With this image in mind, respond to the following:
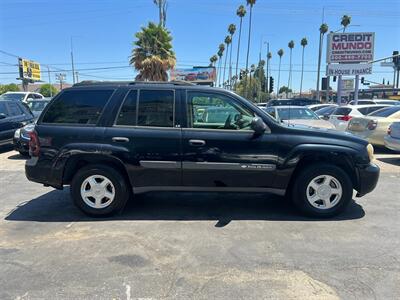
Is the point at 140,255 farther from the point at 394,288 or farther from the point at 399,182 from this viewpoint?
the point at 399,182

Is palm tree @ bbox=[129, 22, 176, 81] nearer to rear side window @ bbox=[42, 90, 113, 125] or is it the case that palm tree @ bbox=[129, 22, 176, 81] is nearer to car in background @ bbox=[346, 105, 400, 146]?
car in background @ bbox=[346, 105, 400, 146]

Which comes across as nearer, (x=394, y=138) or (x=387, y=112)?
(x=394, y=138)

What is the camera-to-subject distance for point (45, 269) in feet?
12.3

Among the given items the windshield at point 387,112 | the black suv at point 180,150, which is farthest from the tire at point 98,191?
the windshield at point 387,112

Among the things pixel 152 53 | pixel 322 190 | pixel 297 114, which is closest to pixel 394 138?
pixel 297 114

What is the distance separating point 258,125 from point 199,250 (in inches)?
69.4

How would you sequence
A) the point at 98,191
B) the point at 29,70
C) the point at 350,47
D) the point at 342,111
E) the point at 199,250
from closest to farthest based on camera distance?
1. the point at 199,250
2. the point at 98,191
3. the point at 342,111
4. the point at 350,47
5. the point at 29,70

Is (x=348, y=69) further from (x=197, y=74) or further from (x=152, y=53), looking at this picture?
(x=197, y=74)

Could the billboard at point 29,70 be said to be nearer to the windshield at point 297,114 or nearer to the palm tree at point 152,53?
the palm tree at point 152,53

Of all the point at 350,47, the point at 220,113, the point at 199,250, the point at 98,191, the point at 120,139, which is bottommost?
the point at 199,250

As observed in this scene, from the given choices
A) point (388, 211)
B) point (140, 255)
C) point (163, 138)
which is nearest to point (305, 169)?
point (388, 211)

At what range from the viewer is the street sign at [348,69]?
938 inches

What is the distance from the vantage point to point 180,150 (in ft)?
16.7

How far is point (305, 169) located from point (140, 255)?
2.49 meters
